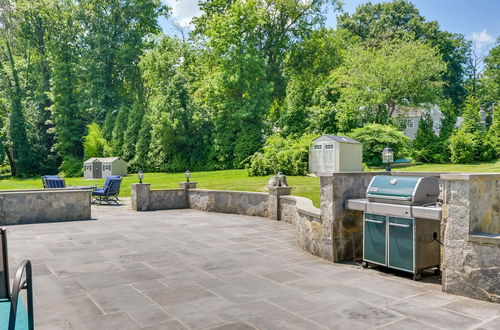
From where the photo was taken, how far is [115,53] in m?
39.8

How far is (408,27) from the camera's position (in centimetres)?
4422

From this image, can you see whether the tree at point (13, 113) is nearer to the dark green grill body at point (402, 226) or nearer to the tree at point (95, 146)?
the tree at point (95, 146)

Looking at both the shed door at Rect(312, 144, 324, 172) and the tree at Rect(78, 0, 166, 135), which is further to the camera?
the tree at Rect(78, 0, 166, 135)

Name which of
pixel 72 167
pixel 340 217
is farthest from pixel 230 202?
pixel 72 167

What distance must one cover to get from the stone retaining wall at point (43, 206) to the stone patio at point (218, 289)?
9.59 feet

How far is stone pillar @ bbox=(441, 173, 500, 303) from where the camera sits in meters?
4.48

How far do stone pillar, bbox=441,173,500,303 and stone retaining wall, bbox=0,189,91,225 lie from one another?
9.72 metres

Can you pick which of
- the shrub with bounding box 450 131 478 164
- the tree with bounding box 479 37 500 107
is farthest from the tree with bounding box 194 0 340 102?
the tree with bounding box 479 37 500 107

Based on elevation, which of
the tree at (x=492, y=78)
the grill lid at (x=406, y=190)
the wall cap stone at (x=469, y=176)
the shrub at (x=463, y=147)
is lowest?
the grill lid at (x=406, y=190)

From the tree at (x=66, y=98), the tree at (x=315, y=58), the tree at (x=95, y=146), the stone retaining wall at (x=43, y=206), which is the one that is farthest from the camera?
the tree at (x=66, y=98)

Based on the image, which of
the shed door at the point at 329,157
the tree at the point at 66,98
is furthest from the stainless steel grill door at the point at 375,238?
the tree at the point at 66,98

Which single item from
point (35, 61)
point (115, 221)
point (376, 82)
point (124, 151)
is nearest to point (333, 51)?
point (376, 82)

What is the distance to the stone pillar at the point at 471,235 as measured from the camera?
4.48 m

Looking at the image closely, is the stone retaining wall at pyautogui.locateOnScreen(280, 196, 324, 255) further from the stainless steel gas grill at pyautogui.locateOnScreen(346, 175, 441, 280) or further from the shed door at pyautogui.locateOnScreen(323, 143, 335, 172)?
the shed door at pyautogui.locateOnScreen(323, 143, 335, 172)
